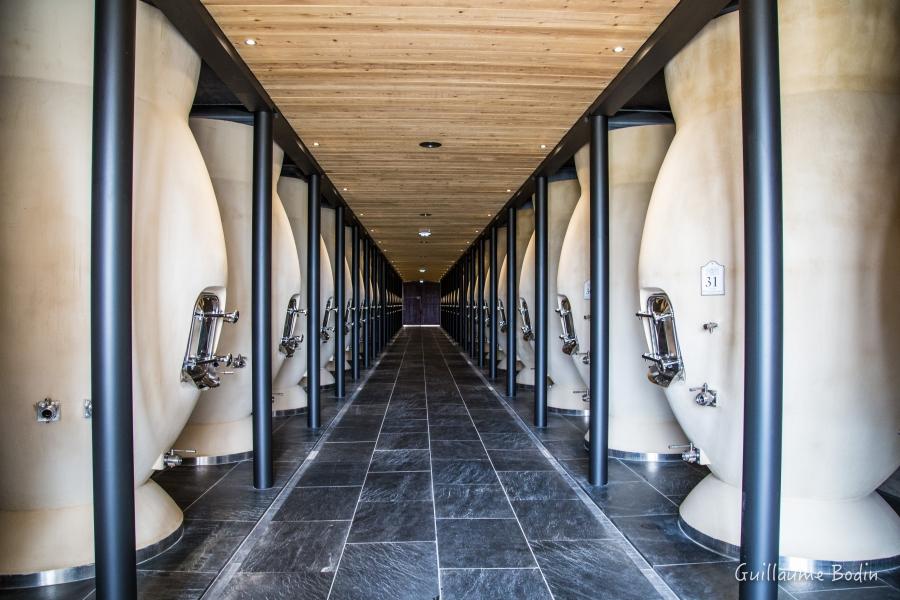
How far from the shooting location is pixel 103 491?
1.95m

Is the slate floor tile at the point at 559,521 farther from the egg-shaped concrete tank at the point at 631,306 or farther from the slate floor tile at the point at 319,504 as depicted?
the egg-shaped concrete tank at the point at 631,306

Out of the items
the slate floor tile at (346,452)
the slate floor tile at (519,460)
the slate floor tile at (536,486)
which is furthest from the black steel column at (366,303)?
the slate floor tile at (536,486)

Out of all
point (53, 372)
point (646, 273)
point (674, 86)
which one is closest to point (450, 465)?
point (646, 273)

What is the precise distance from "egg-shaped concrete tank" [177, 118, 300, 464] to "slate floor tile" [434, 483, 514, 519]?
175 centimetres

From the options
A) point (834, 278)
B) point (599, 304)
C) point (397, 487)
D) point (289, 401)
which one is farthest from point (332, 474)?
point (834, 278)

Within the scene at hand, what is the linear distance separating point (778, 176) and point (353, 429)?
457 centimetres

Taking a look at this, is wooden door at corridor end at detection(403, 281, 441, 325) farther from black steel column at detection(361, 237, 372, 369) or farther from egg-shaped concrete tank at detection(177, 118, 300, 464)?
egg-shaped concrete tank at detection(177, 118, 300, 464)

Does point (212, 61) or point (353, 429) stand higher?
point (212, 61)

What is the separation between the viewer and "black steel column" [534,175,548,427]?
18.2 ft

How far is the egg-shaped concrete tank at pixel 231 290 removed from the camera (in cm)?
439

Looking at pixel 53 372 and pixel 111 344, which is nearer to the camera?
pixel 111 344

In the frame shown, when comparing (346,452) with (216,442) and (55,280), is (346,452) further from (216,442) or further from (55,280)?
(55,280)

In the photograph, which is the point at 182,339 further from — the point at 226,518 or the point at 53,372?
the point at 226,518

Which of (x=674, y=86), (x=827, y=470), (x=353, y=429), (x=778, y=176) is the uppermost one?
(x=674, y=86)
